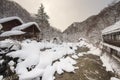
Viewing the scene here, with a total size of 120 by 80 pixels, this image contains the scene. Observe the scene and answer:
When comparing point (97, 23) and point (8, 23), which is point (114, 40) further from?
point (97, 23)

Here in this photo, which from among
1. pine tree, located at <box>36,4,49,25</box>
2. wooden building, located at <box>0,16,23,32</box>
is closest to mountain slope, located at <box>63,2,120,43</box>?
pine tree, located at <box>36,4,49,25</box>

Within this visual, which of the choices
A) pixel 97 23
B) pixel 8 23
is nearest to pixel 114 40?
pixel 8 23

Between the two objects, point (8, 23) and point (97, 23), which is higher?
point (97, 23)

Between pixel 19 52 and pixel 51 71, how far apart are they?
7.70 feet

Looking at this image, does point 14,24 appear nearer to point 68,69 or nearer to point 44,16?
point 68,69

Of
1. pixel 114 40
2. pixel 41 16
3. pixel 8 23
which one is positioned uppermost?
pixel 41 16

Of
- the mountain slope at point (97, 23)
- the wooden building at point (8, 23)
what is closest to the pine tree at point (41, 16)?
Answer: the mountain slope at point (97, 23)

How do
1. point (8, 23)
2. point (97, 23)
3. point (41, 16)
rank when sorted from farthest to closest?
point (97, 23)
point (41, 16)
point (8, 23)

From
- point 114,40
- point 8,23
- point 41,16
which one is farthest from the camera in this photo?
point 41,16

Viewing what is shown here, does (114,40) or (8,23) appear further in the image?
(8,23)

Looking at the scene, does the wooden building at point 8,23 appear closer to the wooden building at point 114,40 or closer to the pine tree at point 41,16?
the wooden building at point 114,40

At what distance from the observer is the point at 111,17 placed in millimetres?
67875

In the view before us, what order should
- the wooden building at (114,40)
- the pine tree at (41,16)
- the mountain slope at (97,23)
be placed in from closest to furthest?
the wooden building at (114,40), the pine tree at (41,16), the mountain slope at (97,23)

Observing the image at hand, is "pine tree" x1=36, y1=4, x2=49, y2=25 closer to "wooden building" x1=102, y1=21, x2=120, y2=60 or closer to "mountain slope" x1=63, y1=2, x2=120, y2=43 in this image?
"mountain slope" x1=63, y1=2, x2=120, y2=43
